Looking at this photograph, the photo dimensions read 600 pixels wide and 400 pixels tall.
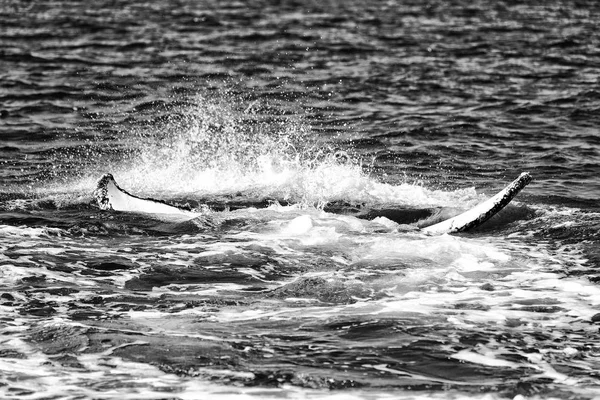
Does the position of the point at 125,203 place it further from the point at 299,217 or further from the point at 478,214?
the point at 478,214

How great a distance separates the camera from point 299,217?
13.7m

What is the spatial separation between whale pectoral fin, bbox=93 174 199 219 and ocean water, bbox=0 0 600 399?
29 centimetres

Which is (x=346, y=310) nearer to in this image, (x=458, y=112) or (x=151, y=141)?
(x=151, y=141)

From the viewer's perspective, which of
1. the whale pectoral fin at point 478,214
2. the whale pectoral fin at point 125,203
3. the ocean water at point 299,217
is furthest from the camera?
the whale pectoral fin at point 125,203

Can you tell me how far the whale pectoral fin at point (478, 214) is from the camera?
1343cm

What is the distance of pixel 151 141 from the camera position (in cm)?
1997

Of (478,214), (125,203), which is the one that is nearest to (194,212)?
(125,203)

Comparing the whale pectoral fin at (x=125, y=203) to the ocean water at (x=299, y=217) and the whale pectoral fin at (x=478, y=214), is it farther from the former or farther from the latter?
the whale pectoral fin at (x=478, y=214)

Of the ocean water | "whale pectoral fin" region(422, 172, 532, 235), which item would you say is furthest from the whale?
the ocean water

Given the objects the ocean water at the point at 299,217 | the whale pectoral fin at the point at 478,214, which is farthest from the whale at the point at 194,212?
the ocean water at the point at 299,217

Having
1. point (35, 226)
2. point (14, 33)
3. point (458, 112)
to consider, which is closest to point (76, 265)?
point (35, 226)

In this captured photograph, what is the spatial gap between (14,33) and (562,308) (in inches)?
987

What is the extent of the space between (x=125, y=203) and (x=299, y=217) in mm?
2527

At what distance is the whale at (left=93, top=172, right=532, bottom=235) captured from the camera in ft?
44.2
